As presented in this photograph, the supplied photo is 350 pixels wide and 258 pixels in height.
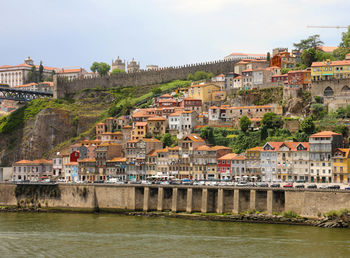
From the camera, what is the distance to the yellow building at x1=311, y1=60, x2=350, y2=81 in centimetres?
10600

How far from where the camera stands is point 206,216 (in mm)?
78875

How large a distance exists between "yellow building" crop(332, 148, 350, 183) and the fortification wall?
57568mm

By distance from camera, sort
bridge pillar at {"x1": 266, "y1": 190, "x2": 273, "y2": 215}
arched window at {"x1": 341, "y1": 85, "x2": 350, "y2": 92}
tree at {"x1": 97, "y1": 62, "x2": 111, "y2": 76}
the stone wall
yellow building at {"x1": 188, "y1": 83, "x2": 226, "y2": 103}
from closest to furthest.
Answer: bridge pillar at {"x1": 266, "y1": 190, "x2": 273, "y2": 215} < the stone wall < arched window at {"x1": 341, "y1": 85, "x2": 350, "y2": 92} < yellow building at {"x1": 188, "y1": 83, "x2": 226, "y2": 103} < tree at {"x1": 97, "y1": 62, "x2": 111, "y2": 76}

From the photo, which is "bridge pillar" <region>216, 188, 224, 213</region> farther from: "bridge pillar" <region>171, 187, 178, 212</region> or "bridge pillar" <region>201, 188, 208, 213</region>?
"bridge pillar" <region>171, 187, 178, 212</region>

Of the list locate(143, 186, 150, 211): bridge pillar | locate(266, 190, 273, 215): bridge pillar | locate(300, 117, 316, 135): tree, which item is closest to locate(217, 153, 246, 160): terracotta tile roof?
locate(300, 117, 316, 135): tree

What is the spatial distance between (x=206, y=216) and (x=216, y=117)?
33.0 m

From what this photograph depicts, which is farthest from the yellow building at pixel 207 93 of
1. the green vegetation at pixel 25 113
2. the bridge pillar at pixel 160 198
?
the bridge pillar at pixel 160 198

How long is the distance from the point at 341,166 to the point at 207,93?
41.5m

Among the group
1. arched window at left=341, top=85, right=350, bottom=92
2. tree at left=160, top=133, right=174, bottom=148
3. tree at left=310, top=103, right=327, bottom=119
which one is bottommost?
tree at left=160, top=133, right=174, bottom=148

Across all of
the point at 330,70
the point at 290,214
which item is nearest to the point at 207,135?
the point at 330,70

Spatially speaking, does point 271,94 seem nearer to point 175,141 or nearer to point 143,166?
point 175,141

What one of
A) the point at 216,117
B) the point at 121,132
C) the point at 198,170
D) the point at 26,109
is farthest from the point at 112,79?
the point at 198,170

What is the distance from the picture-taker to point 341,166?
271 feet

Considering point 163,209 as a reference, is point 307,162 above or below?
above
